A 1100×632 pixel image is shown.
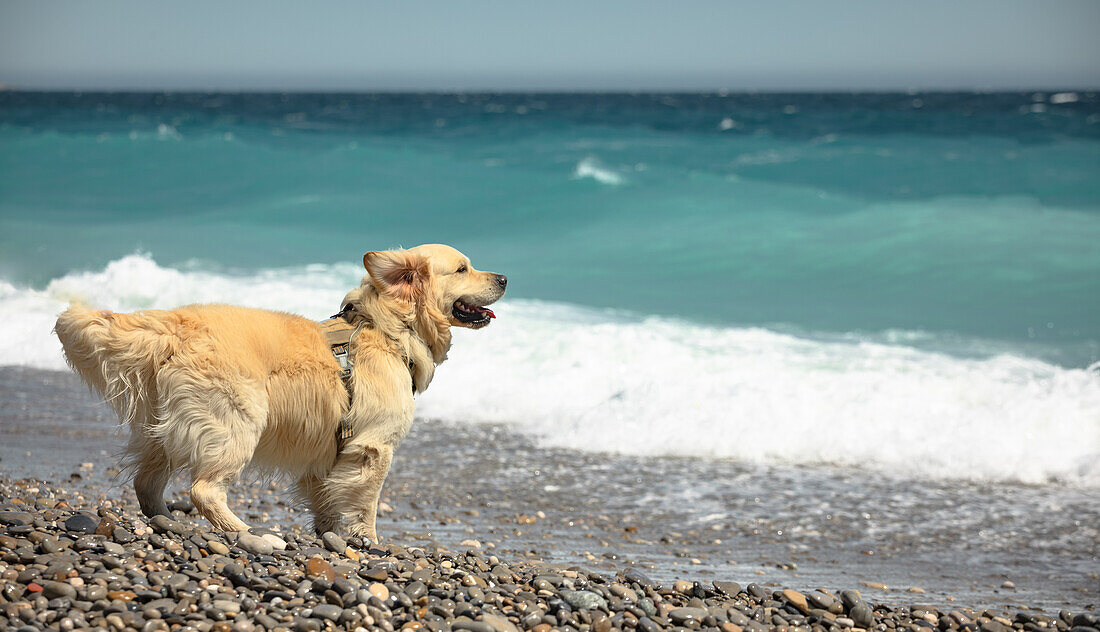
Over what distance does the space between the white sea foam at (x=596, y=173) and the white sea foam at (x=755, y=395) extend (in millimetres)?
12342

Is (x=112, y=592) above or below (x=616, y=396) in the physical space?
above

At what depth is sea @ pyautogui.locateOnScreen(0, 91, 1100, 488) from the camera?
8.25 m

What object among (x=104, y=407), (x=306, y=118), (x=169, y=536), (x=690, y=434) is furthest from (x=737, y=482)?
(x=306, y=118)

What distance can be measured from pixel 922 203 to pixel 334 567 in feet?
66.5

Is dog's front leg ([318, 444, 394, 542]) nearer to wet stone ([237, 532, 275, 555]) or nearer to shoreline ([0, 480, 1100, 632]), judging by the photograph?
shoreline ([0, 480, 1100, 632])

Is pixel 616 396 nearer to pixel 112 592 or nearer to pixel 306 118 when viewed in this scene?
pixel 112 592

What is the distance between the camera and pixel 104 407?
8.06 meters

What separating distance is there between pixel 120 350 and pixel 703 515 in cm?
397

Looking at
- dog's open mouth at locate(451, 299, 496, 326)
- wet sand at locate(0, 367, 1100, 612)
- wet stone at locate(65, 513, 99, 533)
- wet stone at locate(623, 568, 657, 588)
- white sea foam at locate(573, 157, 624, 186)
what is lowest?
wet sand at locate(0, 367, 1100, 612)

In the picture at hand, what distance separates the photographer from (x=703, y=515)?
6211 millimetres

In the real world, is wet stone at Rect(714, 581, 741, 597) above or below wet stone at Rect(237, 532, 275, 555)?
below

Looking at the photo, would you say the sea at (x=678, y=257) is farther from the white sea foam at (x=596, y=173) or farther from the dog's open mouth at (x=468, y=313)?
the dog's open mouth at (x=468, y=313)

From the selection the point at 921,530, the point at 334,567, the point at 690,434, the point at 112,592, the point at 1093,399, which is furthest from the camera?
the point at 1093,399

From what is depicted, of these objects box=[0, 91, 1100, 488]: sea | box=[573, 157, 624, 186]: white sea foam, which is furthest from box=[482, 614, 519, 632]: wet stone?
box=[573, 157, 624, 186]: white sea foam
